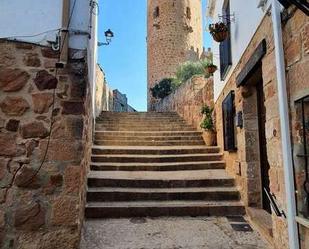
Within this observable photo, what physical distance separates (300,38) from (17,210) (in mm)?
2988

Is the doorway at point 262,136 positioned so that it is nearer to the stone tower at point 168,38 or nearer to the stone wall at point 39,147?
the stone wall at point 39,147

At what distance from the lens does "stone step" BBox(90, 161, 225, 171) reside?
5566 millimetres

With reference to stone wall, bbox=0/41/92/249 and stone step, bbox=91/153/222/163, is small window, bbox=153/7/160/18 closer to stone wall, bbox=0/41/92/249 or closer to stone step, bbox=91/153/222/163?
stone step, bbox=91/153/222/163

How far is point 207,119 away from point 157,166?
2.06 metres

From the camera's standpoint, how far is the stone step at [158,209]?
4.20 m

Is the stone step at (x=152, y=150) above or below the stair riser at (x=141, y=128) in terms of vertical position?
below

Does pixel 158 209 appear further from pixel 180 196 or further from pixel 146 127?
pixel 146 127

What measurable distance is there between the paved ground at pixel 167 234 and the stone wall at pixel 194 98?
3.95m

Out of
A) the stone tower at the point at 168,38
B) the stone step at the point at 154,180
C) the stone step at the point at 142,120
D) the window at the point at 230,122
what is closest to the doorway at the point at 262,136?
the window at the point at 230,122

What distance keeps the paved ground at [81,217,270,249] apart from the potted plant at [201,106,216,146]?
2.96 metres

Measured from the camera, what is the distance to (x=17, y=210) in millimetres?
2926

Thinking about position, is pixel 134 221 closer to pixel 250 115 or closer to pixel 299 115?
pixel 250 115

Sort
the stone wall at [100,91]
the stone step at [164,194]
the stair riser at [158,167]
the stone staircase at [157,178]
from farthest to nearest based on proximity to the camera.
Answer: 1. the stone wall at [100,91]
2. the stair riser at [158,167]
3. the stone step at [164,194]
4. the stone staircase at [157,178]

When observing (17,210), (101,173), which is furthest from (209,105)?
(17,210)
